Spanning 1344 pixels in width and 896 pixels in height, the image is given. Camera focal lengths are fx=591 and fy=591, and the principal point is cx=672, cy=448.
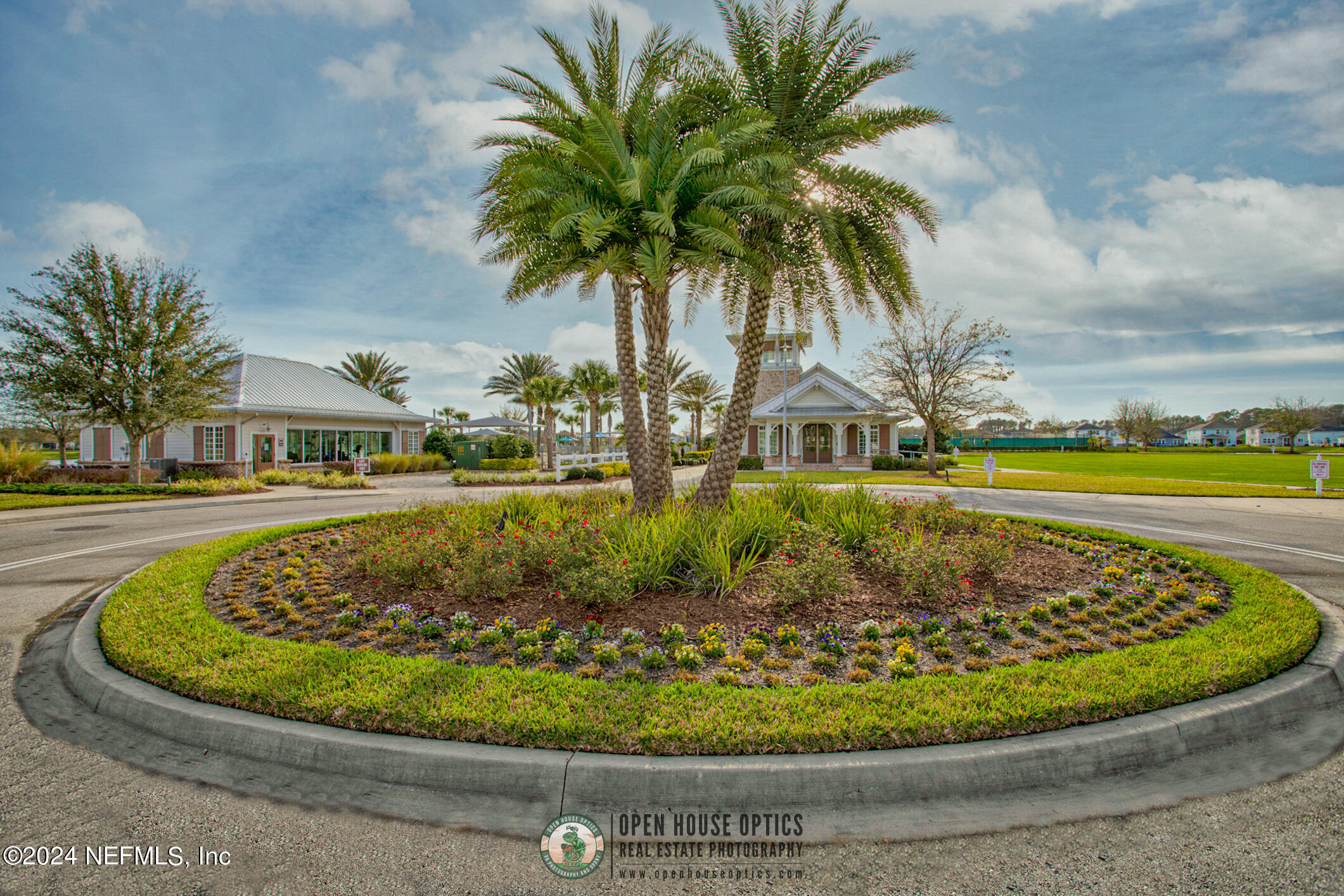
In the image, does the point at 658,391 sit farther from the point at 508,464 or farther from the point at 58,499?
the point at 508,464

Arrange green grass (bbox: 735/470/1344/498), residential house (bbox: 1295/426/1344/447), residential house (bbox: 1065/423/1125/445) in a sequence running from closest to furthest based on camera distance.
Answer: green grass (bbox: 735/470/1344/498) < residential house (bbox: 1295/426/1344/447) < residential house (bbox: 1065/423/1125/445)

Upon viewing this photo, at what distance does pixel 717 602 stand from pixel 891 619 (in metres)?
1.63

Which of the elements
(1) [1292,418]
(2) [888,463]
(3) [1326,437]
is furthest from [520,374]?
(3) [1326,437]

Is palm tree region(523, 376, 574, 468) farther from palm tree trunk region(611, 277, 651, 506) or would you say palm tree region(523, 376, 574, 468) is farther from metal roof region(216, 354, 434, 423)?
palm tree trunk region(611, 277, 651, 506)

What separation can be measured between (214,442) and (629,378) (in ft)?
92.4

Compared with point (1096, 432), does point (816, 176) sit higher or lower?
higher

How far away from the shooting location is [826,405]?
3669 cm

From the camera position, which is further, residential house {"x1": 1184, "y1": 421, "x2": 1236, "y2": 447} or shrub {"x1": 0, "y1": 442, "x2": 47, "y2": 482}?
residential house {"x1": 1184, "y1": 421, "x2": 1236, "y2": 447}

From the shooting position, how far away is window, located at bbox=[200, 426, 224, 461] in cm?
2845

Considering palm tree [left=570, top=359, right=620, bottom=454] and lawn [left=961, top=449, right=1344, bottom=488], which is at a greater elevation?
palm tree [left=570, top=359, right=620, bottom=454]

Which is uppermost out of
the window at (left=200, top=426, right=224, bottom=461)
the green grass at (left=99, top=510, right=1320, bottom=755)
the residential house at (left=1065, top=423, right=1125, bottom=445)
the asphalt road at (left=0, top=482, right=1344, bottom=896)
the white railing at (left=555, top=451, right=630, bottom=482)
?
the residential house at (left=1065, top=423, right=1125, bottom=445)

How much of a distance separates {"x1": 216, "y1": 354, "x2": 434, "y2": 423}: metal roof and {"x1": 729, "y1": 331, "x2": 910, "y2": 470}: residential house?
71.1 ft

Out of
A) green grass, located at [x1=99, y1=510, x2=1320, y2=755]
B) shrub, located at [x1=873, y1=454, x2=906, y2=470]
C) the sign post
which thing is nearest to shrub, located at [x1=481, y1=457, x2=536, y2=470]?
shrub, located at [x1=873, y1=454, x2=906, y2=470]

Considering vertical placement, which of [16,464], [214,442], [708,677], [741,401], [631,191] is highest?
[631,191]
